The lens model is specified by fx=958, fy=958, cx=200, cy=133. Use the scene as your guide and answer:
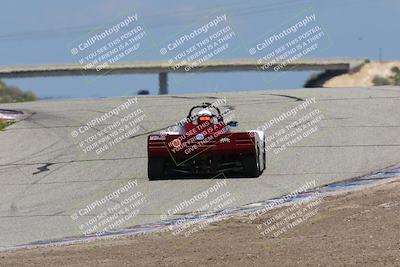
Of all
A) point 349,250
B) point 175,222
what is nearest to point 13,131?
point 175,222

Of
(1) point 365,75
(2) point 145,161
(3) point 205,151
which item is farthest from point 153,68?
(3) point 205,151

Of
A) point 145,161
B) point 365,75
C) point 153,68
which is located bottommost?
point 365,75

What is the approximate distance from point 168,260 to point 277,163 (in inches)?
390

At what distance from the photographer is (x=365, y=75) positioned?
350 feet

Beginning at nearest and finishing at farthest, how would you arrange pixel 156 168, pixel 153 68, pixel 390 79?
1. pixel 156 168
2. pixel 390 79
3. pixel 153 68

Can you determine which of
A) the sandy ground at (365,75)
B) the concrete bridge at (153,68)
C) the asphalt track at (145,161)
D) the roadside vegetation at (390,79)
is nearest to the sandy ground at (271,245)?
the asphalt track at (145,161)

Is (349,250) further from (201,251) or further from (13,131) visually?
(13,131)

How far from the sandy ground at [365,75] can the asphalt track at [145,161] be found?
70547 millimetres

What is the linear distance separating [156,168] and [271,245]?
797cm

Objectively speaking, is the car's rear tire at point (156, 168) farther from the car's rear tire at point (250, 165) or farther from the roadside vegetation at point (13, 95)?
the roadside vegetation at point (13, 95)

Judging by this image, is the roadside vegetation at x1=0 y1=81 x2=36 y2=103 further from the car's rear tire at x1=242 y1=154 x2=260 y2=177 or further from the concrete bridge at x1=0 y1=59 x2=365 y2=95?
the car's rear tire at x1=242 y1=154 x2=260 y2=177

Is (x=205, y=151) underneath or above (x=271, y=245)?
underneath

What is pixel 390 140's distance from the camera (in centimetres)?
2148

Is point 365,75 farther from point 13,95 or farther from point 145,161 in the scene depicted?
point 145,161
